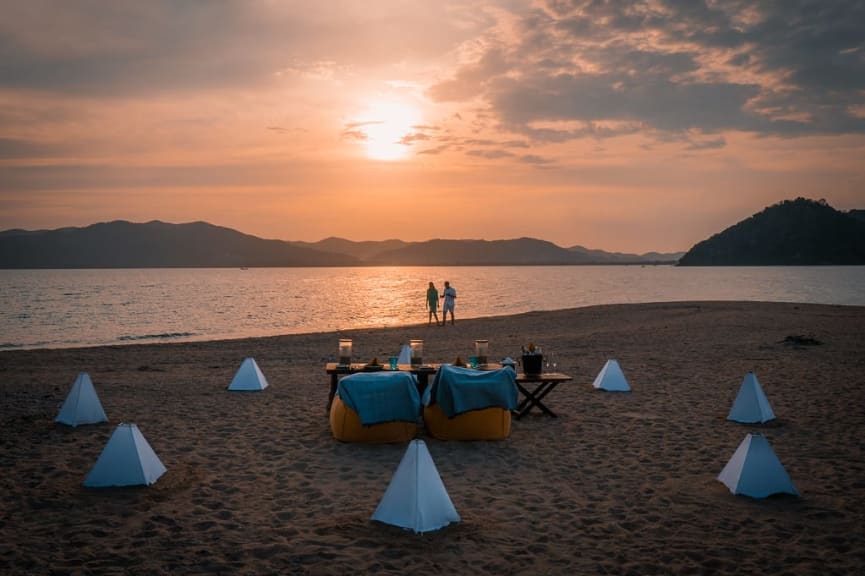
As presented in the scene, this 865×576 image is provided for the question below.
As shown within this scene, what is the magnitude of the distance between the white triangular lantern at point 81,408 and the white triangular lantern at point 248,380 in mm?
3336

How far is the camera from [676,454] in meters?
8.43

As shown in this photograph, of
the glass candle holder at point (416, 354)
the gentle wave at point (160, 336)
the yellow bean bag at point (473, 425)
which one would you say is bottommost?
the gentle wave at point (160, 336)

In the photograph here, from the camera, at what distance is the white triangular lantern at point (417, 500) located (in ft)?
19.1

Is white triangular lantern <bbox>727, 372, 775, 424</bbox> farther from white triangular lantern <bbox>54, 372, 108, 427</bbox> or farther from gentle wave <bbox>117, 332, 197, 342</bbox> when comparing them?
gentle wave <bbox>117, 332, 197, 342</bbox>

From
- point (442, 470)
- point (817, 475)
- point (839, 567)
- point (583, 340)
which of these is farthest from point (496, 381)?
point (583, 340)

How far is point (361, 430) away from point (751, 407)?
248 inches

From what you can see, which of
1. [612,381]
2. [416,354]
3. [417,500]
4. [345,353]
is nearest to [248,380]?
[345,353]

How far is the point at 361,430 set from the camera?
9.06m

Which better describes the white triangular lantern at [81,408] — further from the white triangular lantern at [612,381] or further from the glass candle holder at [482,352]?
the white triangular lantern at [612,381]

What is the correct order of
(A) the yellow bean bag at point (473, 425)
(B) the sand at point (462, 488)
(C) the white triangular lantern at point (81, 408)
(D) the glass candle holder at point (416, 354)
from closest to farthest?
(B) the sand at point (462, 488) < (A) the yellow bean bag at point (473, 425) < (C) the white triangular lantern at point (81, 408) < (D) the glass candle holder at point (416, 354)

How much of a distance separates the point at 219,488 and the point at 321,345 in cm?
1678

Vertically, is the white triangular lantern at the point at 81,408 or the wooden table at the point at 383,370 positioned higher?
the wooden table at the point at 383,370

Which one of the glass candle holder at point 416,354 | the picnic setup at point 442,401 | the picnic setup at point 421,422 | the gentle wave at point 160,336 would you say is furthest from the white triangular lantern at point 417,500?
the gentle wave at point 160,336

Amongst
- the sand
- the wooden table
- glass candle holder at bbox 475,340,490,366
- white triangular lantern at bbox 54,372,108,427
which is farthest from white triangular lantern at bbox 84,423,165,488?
glass candle holder at bbox 475,340,490,366
